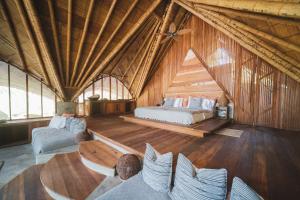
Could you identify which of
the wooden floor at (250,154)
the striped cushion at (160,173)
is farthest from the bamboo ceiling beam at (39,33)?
the striped cushion at (160,173)

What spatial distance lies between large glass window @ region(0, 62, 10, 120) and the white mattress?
5.20 meters

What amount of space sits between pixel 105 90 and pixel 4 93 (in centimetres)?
426

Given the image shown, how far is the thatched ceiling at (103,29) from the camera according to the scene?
3053 millimetres

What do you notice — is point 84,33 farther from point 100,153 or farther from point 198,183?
point 198,183

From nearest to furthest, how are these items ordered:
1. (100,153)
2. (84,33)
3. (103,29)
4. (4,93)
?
(100,153), (84,33), (103,29), (4,93)

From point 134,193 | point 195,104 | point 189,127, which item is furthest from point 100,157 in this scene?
point 195,104

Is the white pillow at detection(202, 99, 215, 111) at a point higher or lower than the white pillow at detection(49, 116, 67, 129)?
higher

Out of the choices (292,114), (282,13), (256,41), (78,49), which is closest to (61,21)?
(78,49)

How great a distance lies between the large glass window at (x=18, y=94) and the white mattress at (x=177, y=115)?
4.92 meters

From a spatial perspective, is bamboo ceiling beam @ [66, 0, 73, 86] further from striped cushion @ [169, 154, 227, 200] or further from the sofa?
striped cushion @ [169, 154, 227, 200]

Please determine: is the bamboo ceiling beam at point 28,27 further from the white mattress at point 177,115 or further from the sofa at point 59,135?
the white mattress at point 177,115

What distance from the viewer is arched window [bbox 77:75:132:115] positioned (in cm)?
751

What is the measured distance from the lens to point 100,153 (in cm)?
290

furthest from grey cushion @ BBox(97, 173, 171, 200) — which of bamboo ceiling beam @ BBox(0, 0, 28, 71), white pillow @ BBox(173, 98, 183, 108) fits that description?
bamboo ceiling beam @ BBox(0, 0, 28, 71)
